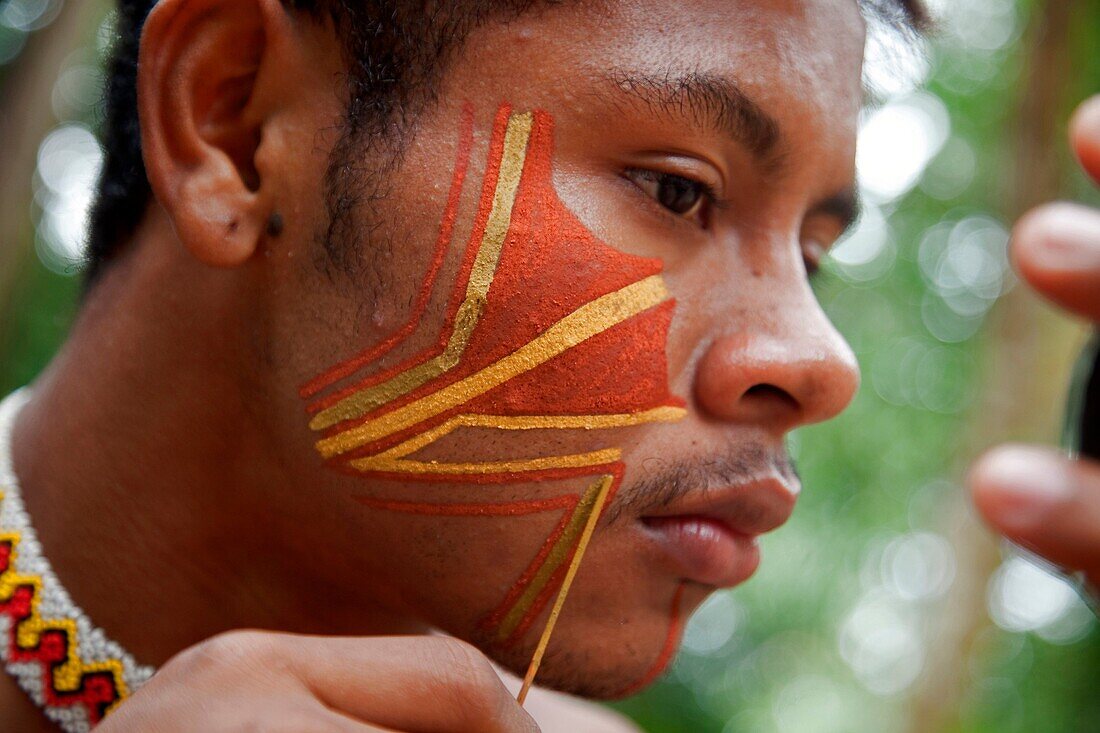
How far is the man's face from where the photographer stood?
1.54 m

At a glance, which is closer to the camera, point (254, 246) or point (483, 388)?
point (483, 388)

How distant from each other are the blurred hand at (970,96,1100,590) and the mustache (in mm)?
630

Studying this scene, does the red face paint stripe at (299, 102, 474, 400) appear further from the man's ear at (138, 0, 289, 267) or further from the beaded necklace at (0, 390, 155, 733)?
the beaded necklace at (0, 390, 155, 733)

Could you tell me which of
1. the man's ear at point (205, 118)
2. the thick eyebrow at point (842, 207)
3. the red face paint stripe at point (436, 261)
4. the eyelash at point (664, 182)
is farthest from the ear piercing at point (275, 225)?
the thick eyebrow at point (842, 207)

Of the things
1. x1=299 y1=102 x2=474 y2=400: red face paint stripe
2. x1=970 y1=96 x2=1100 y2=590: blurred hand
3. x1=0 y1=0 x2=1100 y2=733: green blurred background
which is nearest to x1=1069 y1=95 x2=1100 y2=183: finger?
x1=970 y1=96 x2=1100 y2=590: blurred hand

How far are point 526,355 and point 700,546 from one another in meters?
0.44

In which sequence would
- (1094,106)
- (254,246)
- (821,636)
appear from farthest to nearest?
(821,636), (254,246), (1094,106)

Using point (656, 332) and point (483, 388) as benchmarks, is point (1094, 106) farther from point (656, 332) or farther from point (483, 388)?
point (483, 388)

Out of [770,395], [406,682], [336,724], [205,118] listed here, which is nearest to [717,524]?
[770,395]

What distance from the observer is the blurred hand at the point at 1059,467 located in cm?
88

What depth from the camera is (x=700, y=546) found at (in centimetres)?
162

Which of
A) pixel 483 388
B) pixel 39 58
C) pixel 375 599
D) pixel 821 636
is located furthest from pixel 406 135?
pixel 821 636

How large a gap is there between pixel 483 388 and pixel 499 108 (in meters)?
0.46

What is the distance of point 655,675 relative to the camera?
66.7 inches
